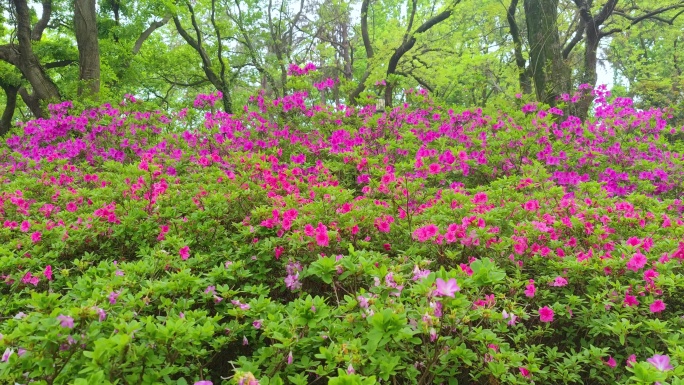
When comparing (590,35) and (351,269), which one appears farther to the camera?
(590,35)

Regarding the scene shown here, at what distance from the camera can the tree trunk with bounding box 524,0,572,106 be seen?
22.7 ft

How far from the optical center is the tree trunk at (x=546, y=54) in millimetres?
6934

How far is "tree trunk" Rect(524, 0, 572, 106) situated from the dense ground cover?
2.06 meters

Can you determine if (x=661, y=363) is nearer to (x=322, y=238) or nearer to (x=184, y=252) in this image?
(x=322, y=238)

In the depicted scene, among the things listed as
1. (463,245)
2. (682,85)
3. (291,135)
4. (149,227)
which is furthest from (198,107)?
(682,85)

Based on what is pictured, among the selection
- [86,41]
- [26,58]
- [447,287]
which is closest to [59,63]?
[26,58]

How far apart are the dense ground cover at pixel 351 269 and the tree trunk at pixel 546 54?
2.06m

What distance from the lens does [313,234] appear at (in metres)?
2.16

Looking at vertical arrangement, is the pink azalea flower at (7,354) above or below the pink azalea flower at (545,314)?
above

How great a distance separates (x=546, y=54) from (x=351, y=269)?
7.03m

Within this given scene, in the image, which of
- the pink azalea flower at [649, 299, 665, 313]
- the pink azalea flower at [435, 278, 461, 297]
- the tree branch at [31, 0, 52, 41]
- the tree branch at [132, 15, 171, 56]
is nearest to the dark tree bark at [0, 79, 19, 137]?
the tree branch at [31, 0, 52, 41]

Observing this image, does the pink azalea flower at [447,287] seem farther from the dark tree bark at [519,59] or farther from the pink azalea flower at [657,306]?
the dark tree bark at [519,59]

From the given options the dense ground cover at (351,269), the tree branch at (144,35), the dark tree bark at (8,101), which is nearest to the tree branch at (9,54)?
the dark tree bark at (8,101)

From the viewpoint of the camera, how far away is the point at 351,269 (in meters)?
1.61
